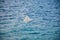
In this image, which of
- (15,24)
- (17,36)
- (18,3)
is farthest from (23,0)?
(17,36)

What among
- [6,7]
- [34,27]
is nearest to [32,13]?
[34,27]

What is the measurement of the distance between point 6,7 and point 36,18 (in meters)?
1.10

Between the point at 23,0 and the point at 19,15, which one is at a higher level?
the point at 23,0

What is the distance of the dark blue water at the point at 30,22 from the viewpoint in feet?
14.1

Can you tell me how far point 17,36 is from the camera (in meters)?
4.38

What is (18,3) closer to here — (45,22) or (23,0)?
(23,0)

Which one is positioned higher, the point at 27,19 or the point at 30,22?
the point at 27,19

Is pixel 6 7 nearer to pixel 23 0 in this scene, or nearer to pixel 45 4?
pixel 23 0

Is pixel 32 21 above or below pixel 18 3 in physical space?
below

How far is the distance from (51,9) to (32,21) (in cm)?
78

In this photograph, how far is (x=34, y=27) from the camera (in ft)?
14.3

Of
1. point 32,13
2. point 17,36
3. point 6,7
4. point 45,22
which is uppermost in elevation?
point 6,7

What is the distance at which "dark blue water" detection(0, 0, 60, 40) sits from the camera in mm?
4312

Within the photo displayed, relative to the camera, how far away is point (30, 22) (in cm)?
435
